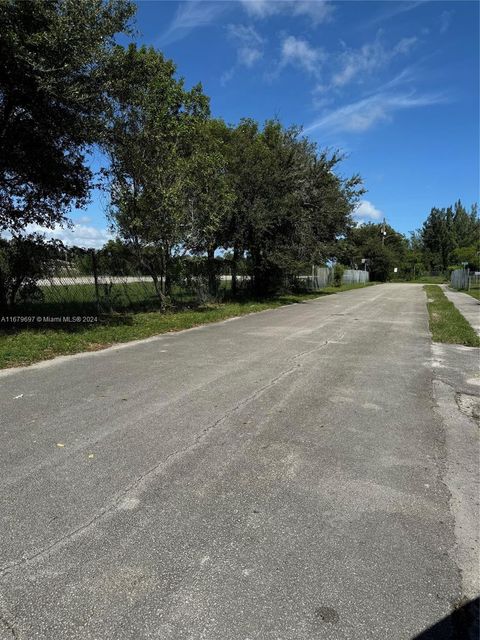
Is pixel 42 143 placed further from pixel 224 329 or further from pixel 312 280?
pixel 312 280

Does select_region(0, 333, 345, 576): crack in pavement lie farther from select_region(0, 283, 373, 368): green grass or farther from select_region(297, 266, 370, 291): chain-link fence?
select_region(297, 266, 370, 291): chain-link fence

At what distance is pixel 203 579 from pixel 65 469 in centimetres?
185

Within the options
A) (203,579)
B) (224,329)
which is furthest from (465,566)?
(224,329)

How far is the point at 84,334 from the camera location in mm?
10969

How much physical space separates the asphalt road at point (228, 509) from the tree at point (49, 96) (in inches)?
228

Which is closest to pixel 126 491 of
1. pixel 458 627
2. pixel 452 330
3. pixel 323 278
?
pixel 458 627

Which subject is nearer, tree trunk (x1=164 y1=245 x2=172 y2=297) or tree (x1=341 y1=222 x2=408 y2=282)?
tree trunk (x1=164 y1=245 x2=172 y2=297)

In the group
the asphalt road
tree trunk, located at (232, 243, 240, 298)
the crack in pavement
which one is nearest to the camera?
the asphalt road

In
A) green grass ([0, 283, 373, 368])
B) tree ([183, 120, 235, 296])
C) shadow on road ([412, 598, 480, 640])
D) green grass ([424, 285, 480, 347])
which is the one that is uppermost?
tree ([183, 120, 235, 296])

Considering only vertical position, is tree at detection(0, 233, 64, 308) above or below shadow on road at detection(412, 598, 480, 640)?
above

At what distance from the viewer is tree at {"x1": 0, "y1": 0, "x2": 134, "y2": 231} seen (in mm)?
8617

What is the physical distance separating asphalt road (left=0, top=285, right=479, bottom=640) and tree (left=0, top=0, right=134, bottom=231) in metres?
5.79

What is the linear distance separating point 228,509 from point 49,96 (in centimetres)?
918

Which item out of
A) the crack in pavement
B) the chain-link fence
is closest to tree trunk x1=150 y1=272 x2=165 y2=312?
the crack in pavement
